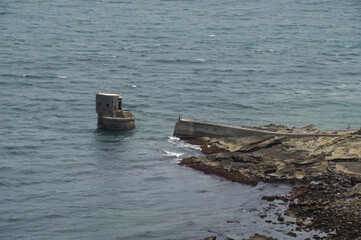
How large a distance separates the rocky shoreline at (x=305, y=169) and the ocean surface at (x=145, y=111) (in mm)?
2131

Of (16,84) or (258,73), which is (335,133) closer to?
(258,73)

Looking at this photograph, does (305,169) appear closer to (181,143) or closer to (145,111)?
(181,143)

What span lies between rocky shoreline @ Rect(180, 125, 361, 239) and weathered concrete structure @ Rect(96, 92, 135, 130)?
11167mm

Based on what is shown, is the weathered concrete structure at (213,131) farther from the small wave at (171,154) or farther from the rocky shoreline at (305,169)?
the small wave at (171,154)

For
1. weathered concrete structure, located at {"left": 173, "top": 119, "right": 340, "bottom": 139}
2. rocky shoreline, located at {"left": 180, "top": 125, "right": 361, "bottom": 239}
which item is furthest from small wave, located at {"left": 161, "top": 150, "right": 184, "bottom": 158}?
weathered concrete structure, located at {"left": 173, "top": 119, "right": 340, "bottom": 139}

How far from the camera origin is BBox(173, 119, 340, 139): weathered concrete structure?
86450 millimetres

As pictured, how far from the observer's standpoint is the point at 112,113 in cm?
9681

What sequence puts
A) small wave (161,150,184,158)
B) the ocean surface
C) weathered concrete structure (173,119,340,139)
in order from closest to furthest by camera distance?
the ocean surface < weathered concrete structure (173,119,340,139) < small wave (161,150,184,158)

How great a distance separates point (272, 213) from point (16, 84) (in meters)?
73.8

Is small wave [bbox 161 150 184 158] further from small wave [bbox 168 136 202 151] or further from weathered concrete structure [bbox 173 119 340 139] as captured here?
weathered concrete structure [bbox 173 119 340 139]

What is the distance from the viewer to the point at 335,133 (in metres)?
88.2

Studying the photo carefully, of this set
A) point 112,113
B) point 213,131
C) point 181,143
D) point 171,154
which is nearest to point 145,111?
point 112,113

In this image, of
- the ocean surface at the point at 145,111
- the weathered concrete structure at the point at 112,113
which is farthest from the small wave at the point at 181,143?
the weathered concrete structure at the point at 112,113

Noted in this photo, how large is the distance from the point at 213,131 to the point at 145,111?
850 inches
